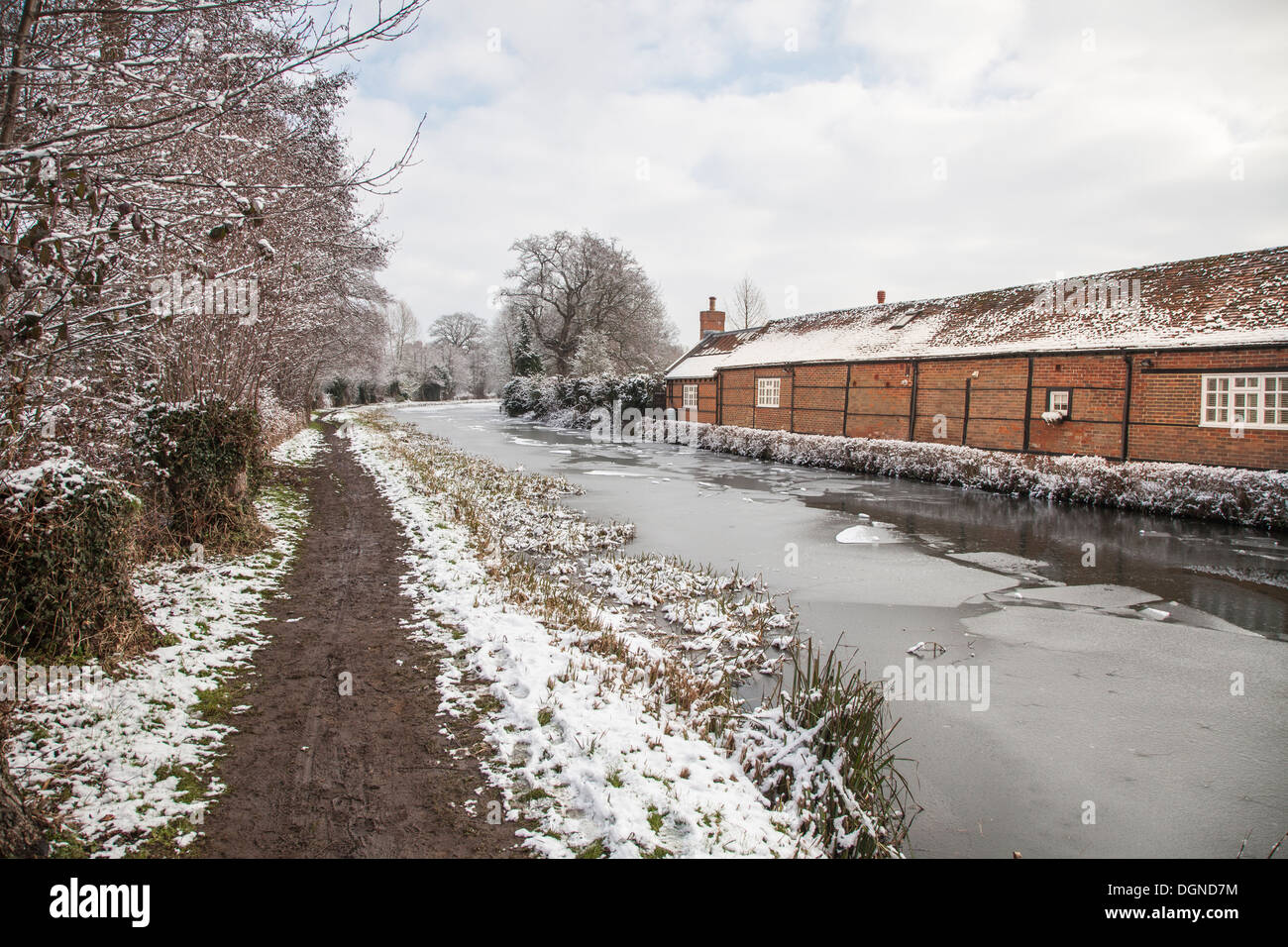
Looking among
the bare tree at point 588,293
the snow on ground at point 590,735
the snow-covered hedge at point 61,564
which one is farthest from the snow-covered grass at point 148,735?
the bare tree at point 588,293

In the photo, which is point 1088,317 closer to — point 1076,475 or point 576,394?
point 1076,475

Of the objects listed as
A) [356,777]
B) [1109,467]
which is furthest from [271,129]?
[1109,467]

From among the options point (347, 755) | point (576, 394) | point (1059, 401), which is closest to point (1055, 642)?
point (347, 755)

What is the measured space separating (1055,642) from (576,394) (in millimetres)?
36411

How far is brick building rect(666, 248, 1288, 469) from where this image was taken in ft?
45.3

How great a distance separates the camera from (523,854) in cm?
301

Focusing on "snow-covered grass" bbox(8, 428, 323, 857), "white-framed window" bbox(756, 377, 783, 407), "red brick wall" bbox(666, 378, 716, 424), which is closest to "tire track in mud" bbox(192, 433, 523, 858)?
"snow-covered grass" bbox(8, 428, 323, 857)

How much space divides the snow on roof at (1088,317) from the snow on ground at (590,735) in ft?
47.9

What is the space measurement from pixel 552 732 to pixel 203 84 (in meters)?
6.68

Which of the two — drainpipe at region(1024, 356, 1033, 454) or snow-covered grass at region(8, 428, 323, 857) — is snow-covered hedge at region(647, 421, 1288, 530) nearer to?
drainpipe at region(1024, 356, 1033, 454)

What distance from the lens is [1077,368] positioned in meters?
16.5

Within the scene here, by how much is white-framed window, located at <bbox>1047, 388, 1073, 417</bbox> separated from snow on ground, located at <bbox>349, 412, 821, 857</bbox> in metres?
14.3
